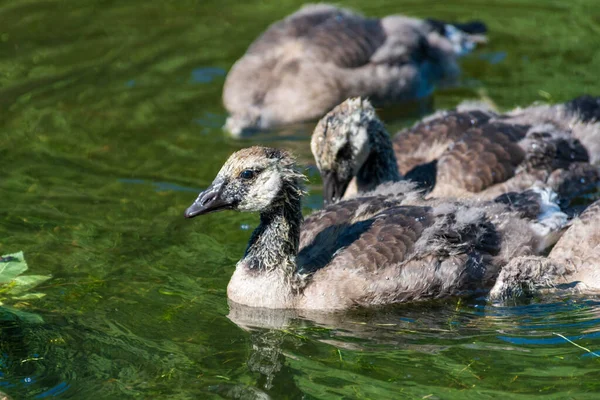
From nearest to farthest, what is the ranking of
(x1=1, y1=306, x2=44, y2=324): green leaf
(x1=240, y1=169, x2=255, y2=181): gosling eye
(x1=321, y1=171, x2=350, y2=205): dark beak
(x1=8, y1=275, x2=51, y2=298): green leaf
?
(x1=8, y1=275, x2=51, y2=298): green leaf < (x1=1, y1=306, x2=44, y2=324): green leaf < (x1=240, y1=169, x2=255, y2=181): gosling eye < (x1=321, y1=171, x2=350, y2=205): dark beak

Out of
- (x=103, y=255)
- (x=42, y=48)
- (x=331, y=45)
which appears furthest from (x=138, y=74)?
(x=103, y=255)

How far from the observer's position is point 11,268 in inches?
348

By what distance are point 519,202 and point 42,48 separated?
877 cm

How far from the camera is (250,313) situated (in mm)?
9508

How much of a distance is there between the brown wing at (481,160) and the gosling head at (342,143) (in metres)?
0.92

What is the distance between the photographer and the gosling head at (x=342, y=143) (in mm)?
11156

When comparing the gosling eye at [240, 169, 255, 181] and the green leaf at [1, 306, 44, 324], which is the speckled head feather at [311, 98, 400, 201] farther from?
the green leaf at [1, 306, 44, 324]

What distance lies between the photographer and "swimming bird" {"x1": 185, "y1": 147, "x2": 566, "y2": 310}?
939 cm

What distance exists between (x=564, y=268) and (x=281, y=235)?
9.10 feet

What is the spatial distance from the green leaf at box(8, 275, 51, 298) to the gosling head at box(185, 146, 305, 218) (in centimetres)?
151

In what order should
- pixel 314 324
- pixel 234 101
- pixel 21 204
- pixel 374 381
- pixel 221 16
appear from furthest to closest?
pixel 221 16 < pixel 234 101 < pixel 21 204 < pixel 314 324 < pixel 374 381

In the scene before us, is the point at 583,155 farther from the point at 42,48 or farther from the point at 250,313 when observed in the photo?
the point at 42,48

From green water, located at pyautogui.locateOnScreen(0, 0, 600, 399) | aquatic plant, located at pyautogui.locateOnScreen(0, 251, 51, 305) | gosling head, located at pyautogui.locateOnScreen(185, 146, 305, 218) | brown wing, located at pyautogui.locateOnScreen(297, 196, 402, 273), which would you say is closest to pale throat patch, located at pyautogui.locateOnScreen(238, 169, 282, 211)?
gosling head, located at pyautogui.locateOnScreen(185, 146, 305, 218)

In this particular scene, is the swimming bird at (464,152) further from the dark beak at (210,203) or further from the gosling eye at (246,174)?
the dark beak at (210,203)
